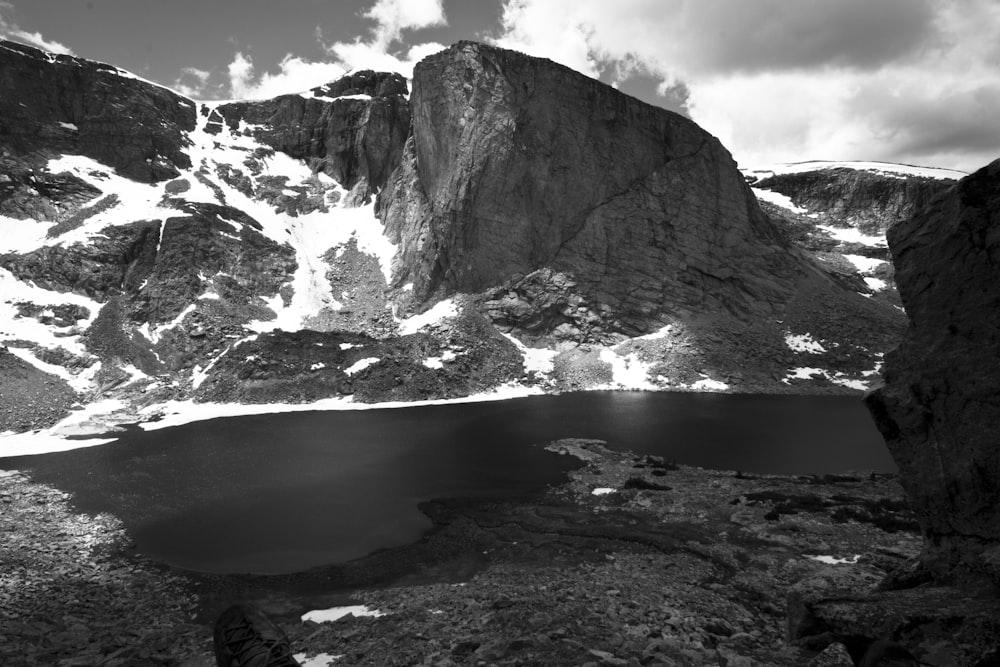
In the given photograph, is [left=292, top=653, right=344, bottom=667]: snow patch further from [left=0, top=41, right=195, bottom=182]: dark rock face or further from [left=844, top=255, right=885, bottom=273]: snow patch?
[left=844, top=255, right=885, bottom=273]: snow patch

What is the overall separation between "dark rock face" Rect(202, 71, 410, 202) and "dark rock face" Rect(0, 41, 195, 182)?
17646 millimetres

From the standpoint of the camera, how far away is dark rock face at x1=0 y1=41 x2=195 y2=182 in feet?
311

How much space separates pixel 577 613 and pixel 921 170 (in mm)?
209560

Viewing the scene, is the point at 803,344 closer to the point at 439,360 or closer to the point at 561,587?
the point at 439,360

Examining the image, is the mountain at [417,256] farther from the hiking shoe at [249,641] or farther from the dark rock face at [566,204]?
the hiking shoe at [249,641]

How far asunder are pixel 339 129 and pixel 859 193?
14734 centimetres

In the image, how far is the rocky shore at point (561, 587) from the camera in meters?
10.3

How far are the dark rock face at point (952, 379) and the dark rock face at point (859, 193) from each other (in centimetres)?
16206

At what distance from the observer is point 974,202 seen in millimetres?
8164

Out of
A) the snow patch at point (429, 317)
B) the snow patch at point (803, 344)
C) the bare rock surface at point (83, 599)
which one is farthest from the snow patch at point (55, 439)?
the snow patch at point (803, 344)

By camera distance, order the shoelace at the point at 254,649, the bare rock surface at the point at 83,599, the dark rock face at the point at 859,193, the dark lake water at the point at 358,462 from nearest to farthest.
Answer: the shoelace at the point at 254,649 < the bare rock surface at the point at 83,599 < the dark lake water at the point at 358,462 < the dark rock face at the point at 859,193

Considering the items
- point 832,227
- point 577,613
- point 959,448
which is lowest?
point 577,613

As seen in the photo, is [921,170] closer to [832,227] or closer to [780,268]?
[832,227]

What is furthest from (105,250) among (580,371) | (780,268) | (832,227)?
(832,227)
